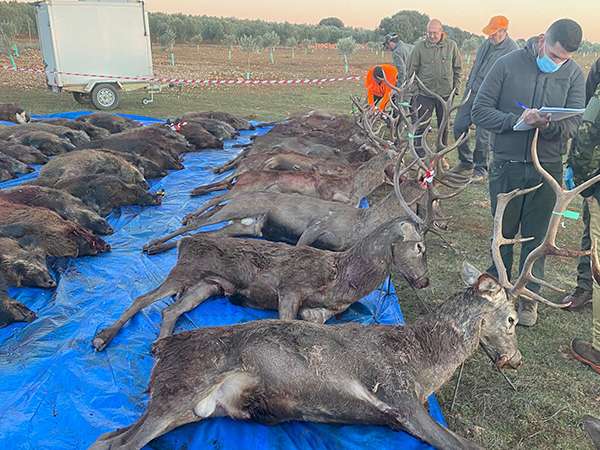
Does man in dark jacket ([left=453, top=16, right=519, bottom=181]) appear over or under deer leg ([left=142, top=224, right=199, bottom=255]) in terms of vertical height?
over

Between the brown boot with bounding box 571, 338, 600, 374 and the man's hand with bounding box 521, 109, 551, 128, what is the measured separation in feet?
5.78

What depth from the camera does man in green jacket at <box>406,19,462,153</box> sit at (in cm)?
890

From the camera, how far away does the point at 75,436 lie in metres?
2.96

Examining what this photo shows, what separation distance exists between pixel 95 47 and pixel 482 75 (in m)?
11.4

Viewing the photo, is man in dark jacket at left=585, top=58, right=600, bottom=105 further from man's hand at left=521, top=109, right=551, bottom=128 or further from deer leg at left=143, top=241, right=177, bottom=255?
deer leg at left=143, top=241, right=177, bottom=255

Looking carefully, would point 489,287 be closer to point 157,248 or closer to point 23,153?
point 157,248

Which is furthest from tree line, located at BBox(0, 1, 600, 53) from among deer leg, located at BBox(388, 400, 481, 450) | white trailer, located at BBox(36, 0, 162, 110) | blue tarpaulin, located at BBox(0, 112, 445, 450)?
deer leg, located at BBox(388, 400, 481, 450)

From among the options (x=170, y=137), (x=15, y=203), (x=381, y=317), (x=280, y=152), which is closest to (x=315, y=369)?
(x=381, y=317)

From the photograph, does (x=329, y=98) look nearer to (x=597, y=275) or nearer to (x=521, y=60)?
(x=521, y=60)

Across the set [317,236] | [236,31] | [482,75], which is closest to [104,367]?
[317,236]

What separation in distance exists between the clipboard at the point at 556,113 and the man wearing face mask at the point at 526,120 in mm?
57

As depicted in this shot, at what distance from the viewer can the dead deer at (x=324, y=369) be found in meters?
2.77

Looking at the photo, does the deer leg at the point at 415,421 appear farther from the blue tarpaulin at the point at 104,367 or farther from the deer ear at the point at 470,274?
the deer ear at the point at 470,274

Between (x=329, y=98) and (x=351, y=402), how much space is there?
58.2 ft
